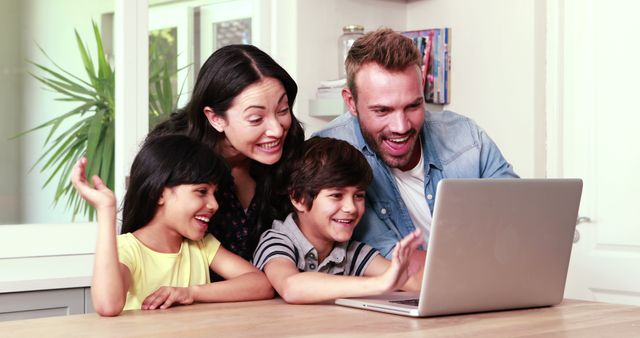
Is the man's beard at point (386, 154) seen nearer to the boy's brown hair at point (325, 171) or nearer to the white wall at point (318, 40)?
the boy's brown hair at point (325, 171)

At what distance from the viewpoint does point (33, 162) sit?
3.09 m

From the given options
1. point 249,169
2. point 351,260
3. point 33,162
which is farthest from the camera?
point 33,162

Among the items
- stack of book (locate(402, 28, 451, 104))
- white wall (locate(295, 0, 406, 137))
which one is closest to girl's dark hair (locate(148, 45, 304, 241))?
white wall (locate(295, 0, 406, 137))

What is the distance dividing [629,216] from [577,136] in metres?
0.38

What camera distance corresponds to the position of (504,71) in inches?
148

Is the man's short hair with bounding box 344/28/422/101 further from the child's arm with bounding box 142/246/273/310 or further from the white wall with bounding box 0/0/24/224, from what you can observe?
the white wall with bounding box 0/0/24/224

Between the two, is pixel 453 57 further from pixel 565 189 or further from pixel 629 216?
pixel 565 189

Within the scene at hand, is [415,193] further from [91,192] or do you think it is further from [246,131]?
[91,192]

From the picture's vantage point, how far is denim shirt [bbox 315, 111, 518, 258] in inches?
93.5

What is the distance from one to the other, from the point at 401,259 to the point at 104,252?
55 centimetres

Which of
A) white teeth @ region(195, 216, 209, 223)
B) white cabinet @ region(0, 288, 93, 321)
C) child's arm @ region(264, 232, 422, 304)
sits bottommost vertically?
white cabinet @ region(0, 288, 93, 321)

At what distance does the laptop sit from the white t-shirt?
0.68 meters

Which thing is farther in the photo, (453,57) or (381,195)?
(453,57)

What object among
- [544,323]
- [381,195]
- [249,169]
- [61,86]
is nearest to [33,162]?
[61,86]
